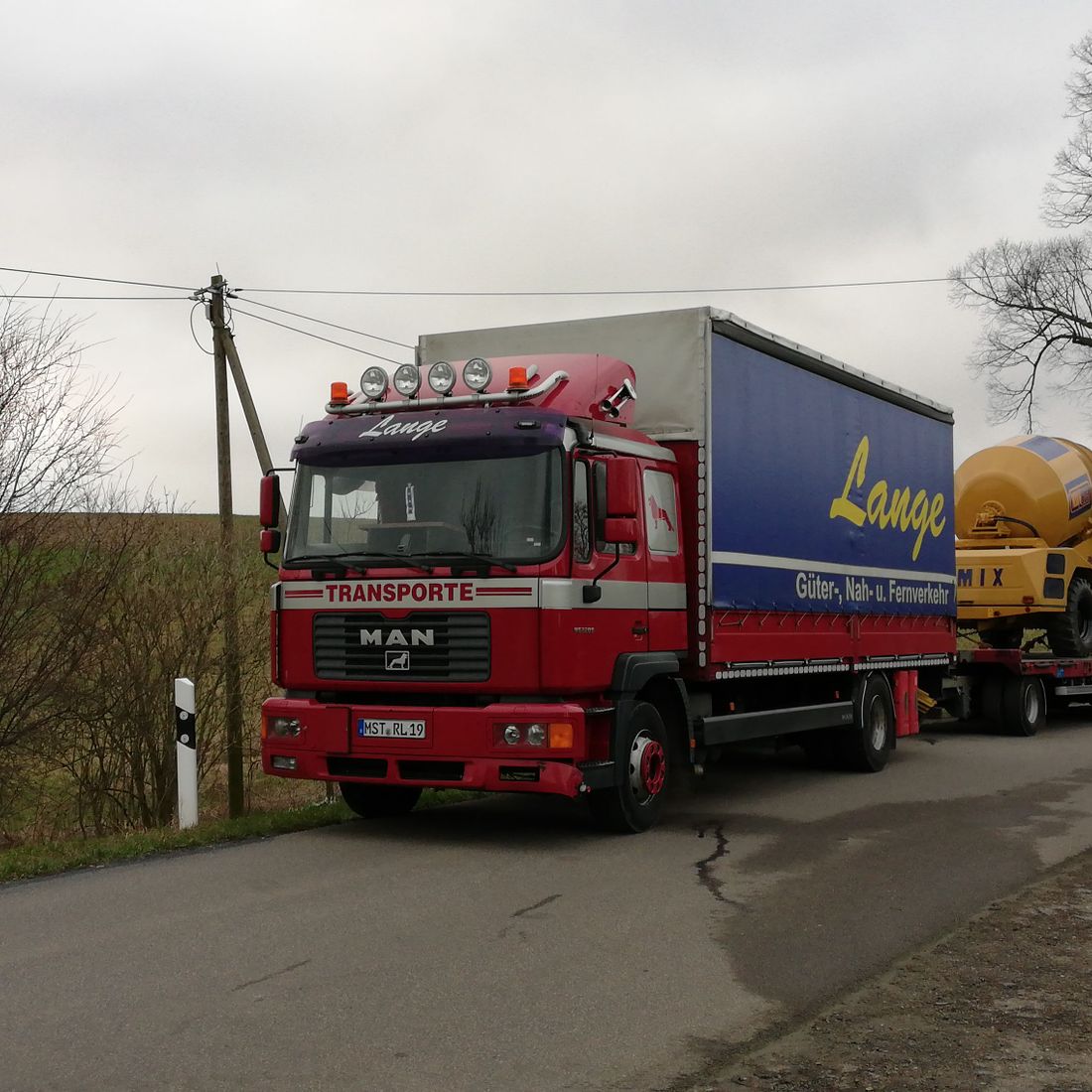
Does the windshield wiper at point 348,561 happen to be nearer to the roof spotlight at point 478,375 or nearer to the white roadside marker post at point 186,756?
the roof spotlight at point 478,375

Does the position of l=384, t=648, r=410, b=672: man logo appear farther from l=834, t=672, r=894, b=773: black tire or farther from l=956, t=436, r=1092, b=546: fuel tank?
l=956, t=436, r=1092, b=546: fuel tank

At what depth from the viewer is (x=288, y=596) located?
950cm

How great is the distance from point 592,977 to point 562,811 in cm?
498

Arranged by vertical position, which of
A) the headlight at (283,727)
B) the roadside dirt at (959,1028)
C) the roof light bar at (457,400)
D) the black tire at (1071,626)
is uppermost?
the roof light bar at (457,400)

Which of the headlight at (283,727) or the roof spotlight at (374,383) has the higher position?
the roof spotlight at (374,383)

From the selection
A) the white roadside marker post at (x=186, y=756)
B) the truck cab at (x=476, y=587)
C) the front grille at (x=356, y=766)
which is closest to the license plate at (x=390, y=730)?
the truck cab at (x=476, y=587)

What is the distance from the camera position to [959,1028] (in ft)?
16.6

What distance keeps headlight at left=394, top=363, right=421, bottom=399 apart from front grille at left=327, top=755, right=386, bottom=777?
2.58m

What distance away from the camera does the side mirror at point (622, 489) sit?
8.72 m

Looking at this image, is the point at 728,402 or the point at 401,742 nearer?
the point at 401,742

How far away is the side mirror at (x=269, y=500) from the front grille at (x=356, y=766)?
6.26 ft

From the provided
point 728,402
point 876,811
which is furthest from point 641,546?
point 876,811

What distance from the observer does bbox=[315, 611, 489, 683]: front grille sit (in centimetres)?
880

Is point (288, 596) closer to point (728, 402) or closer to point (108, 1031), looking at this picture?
point (728, 402)
